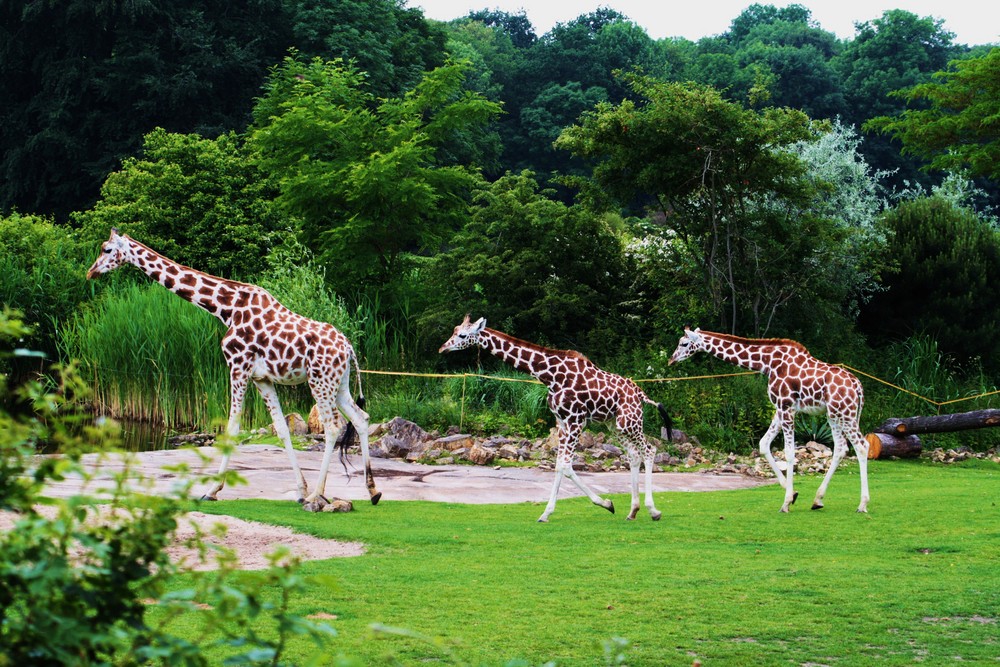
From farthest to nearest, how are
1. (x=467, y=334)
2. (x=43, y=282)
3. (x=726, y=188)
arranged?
(x=43, y=282)
(x=726, y=188)
(x=467, y=334)

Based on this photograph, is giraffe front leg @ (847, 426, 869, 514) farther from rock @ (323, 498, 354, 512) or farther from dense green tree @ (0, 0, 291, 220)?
dense green tree @ (0, 0, 291, 220)

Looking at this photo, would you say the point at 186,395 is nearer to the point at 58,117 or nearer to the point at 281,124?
the point at 281,124

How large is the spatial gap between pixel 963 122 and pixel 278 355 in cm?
1630

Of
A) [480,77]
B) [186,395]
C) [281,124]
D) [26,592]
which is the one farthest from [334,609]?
[480,77]

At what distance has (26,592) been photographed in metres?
3.10

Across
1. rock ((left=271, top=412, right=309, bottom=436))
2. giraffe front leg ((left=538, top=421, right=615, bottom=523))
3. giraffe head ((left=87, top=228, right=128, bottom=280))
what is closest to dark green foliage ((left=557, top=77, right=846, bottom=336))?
rock ((left=271, top=412, right=309, bottom=436))

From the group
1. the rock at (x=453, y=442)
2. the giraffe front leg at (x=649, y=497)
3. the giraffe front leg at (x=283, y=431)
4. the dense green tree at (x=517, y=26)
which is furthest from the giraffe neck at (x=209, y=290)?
the dense green tree at (x=517, y=26)

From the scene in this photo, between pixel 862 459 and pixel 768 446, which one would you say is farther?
pixel 768 446

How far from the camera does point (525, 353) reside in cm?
1200

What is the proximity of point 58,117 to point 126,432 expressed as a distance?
76.8ft

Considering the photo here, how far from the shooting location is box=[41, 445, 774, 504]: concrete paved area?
1335 centimetres

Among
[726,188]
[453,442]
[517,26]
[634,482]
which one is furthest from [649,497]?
[517,26]

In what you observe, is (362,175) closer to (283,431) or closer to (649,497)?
(283,431)

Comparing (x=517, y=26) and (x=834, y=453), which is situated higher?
(x=517, y=26)
